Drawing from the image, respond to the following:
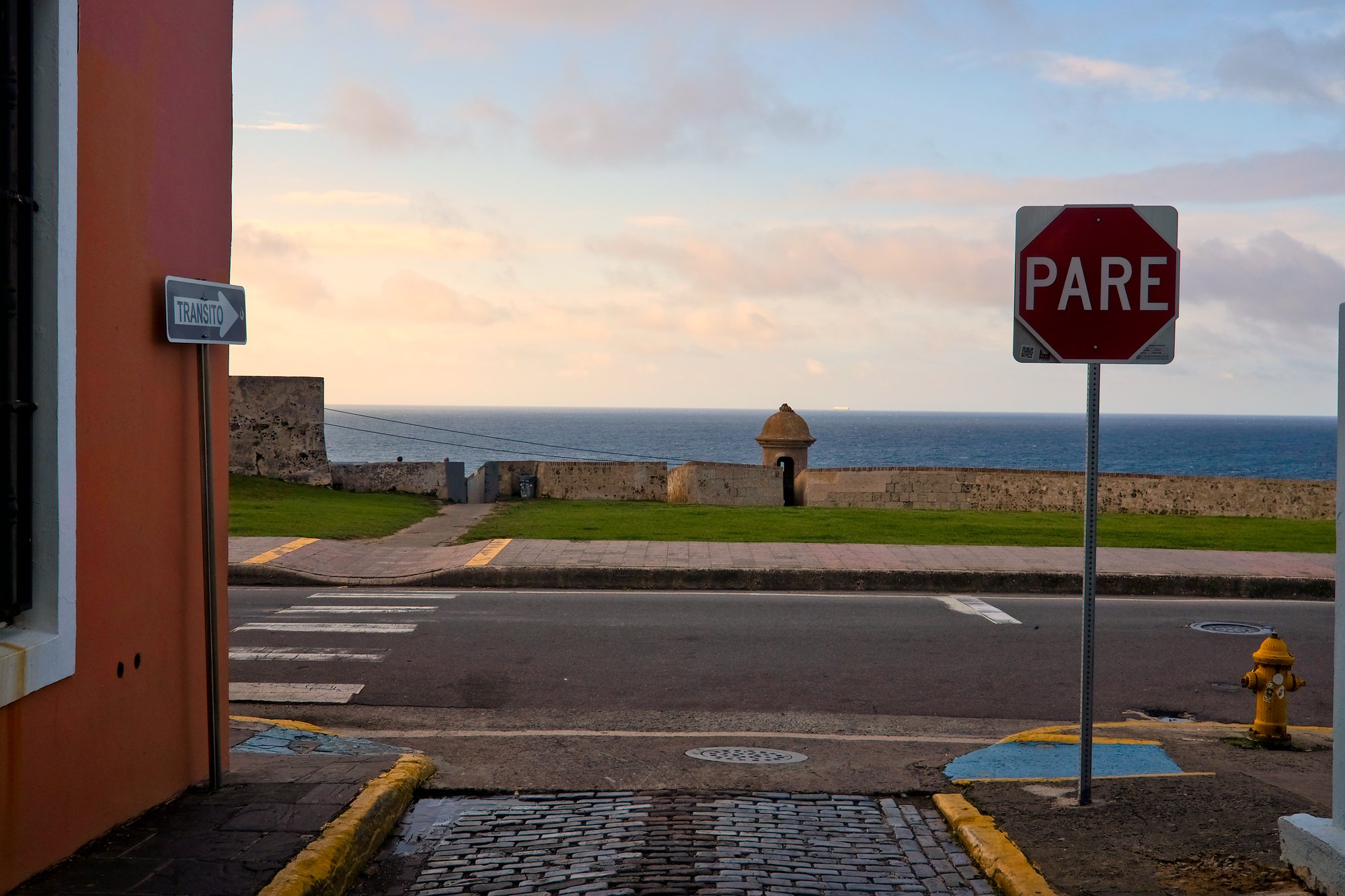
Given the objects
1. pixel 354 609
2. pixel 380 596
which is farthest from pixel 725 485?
pixel 354 609

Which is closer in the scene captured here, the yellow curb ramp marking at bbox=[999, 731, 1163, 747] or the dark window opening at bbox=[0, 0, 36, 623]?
the dark window opening at bbox=[0, 0, 36, 623]

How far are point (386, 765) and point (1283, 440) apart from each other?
661 ft

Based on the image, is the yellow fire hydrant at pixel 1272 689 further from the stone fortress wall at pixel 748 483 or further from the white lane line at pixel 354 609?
the stone fortress wall at pixel 748 483

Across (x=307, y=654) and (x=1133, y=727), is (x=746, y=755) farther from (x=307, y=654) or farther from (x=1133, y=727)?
(x=307, y=654)

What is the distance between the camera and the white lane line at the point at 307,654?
942cm

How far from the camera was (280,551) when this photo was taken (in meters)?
14.9

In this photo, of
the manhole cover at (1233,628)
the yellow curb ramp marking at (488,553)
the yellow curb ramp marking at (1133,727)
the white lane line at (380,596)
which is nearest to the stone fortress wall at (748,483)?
the yellow curb ramp marking at (488,553)

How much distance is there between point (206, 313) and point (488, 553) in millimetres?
9484

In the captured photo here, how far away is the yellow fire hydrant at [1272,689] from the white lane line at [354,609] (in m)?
7.50

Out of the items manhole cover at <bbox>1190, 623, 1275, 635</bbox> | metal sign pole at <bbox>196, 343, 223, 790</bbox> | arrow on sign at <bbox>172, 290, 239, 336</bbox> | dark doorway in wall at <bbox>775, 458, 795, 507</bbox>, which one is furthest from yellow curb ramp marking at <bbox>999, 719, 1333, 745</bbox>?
dark doorway in wall at <bbox>775, 458, 795, 507</bbox>

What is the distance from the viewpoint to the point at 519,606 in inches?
467

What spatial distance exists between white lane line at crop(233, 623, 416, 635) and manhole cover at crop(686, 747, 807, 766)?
434cm

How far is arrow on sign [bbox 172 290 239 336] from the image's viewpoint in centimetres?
531

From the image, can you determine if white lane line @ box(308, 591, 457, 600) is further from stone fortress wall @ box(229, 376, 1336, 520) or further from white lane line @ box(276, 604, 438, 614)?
stone fortress wall @ box(229, 376, 1336, 520)
